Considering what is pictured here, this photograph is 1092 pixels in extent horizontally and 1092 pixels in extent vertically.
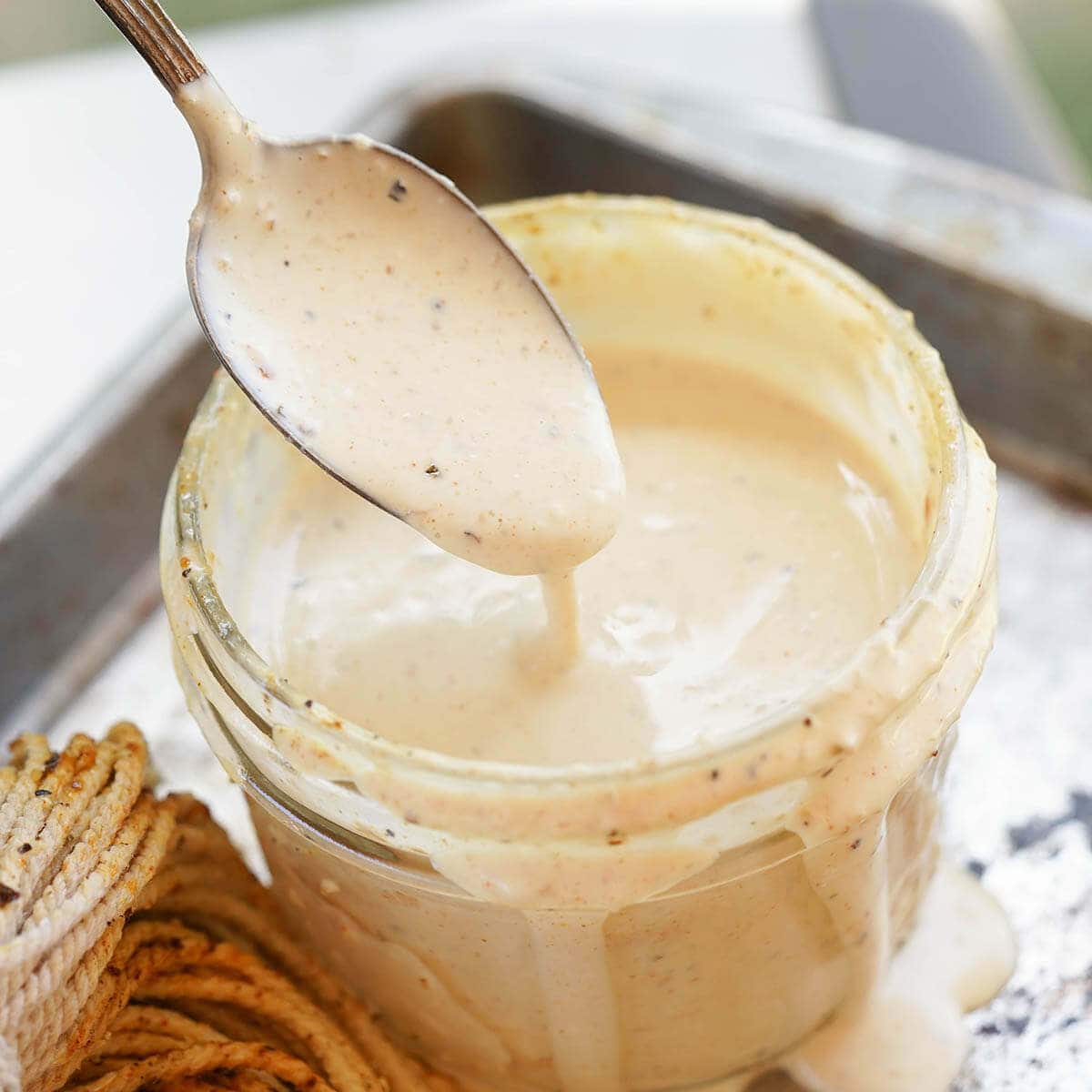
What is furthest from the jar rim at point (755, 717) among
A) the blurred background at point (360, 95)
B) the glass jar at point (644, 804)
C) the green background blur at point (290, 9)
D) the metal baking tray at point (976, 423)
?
the green background blur at point (290, 9)

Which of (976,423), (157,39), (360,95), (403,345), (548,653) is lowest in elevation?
(976,423)

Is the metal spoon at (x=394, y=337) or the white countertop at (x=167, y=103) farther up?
the metal spoon at (x=394, y=337)

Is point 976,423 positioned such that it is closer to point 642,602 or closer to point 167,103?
point 642,602

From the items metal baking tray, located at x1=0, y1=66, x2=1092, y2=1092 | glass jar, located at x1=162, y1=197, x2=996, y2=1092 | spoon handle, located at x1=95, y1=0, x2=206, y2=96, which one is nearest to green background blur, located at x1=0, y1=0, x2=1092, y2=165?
metal baking tray, located at x1=0, y1=66, x2=1092, y2=1092

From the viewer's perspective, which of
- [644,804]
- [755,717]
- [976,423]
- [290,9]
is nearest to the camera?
[644,804]

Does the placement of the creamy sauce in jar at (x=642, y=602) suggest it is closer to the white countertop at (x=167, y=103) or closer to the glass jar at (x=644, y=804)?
the glass jar at (x=644, y=804)

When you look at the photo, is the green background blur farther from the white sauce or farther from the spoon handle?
the spoon handle

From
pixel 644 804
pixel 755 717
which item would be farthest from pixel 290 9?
pixel 644 804
